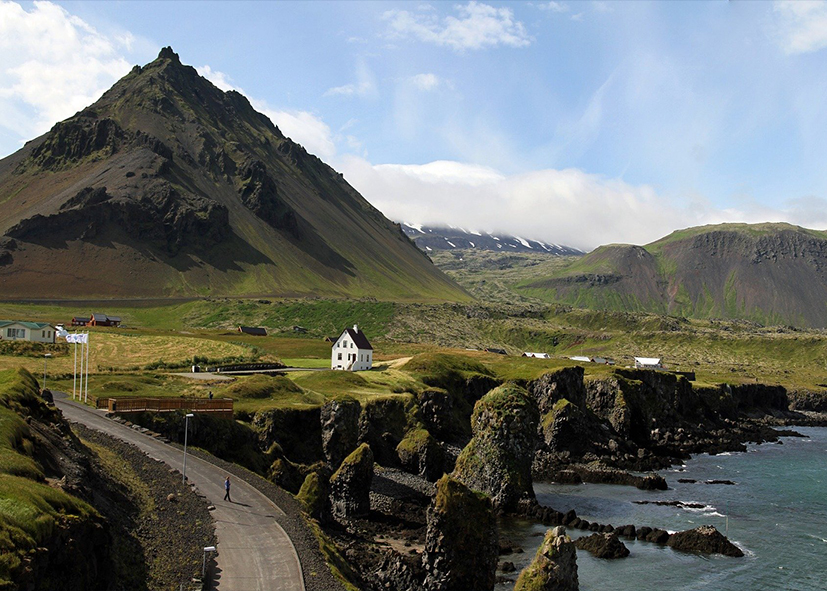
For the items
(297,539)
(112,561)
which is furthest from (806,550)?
(112,561)

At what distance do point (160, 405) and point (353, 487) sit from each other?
17936 mm

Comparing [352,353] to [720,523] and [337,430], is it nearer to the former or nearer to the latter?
[337,430]

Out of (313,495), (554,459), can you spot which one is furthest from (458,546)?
(554,459)

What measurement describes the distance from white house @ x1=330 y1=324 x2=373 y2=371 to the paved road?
52.9m

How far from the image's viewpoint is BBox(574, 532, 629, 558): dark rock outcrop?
4853 cm

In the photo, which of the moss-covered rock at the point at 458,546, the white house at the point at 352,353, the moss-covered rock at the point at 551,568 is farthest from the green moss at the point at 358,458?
the white house at the point at 352,353

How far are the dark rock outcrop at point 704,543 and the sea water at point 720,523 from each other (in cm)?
84

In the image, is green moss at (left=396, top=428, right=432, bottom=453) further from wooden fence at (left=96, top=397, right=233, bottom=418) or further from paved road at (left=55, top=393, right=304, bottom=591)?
paved road at (left=55, top=393, right=304, bottom=591)

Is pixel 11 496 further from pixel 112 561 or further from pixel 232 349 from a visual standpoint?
pixel 232 349

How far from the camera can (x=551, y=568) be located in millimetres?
31047

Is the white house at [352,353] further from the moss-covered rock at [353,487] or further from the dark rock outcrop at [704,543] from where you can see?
the dark rock outcrop at [704,543]

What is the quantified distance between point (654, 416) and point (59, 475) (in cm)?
10294

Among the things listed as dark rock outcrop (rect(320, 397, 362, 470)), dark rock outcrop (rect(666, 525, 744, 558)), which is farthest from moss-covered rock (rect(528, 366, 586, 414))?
dark rock outcrop (rect(666, 525, 744, 558))

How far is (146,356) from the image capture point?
94938 mm
